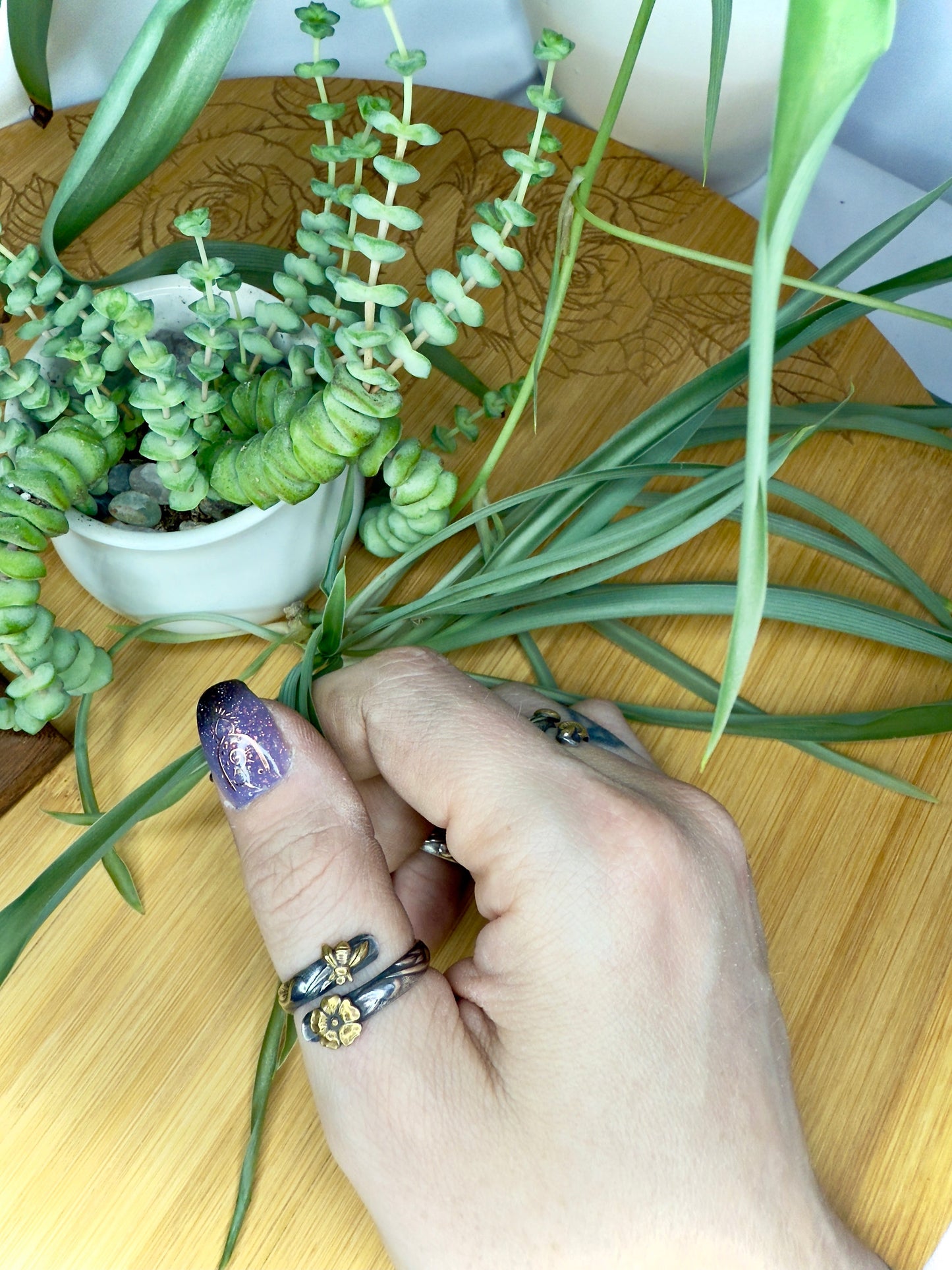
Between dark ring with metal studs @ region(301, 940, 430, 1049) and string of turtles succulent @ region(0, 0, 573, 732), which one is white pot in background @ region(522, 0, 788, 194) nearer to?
string of turtles succulent @ region(0, 0, 573, 732)

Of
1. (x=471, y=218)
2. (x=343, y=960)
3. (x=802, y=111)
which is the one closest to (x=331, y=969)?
(x=343, y=960)

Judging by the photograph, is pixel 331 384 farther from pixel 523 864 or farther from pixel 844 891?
pixel 844 891

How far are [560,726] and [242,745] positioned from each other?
116 millimetres

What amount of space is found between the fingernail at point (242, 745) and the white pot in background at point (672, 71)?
37 centimetres

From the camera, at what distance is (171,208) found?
21.8 inches

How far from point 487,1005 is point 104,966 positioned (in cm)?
16

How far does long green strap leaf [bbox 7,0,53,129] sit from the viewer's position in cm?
47

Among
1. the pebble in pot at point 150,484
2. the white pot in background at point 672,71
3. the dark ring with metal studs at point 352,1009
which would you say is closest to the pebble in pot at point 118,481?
the pebble in pot at point 150,484

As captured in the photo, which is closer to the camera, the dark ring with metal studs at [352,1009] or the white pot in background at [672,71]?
the dark ring with metal studs at [352,1009]

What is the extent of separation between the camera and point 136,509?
39cm

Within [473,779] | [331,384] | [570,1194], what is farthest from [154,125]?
[570,1194]

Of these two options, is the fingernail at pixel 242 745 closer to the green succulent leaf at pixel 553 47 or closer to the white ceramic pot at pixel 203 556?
the white ceramic pot at pixel 203 556

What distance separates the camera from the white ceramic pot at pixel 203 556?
1.20 ft

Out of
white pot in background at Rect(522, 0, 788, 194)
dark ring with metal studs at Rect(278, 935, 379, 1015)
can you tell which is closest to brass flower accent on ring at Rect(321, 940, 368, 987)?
dark ring with metal studs at Rect(278, 935, 379, 1015)
